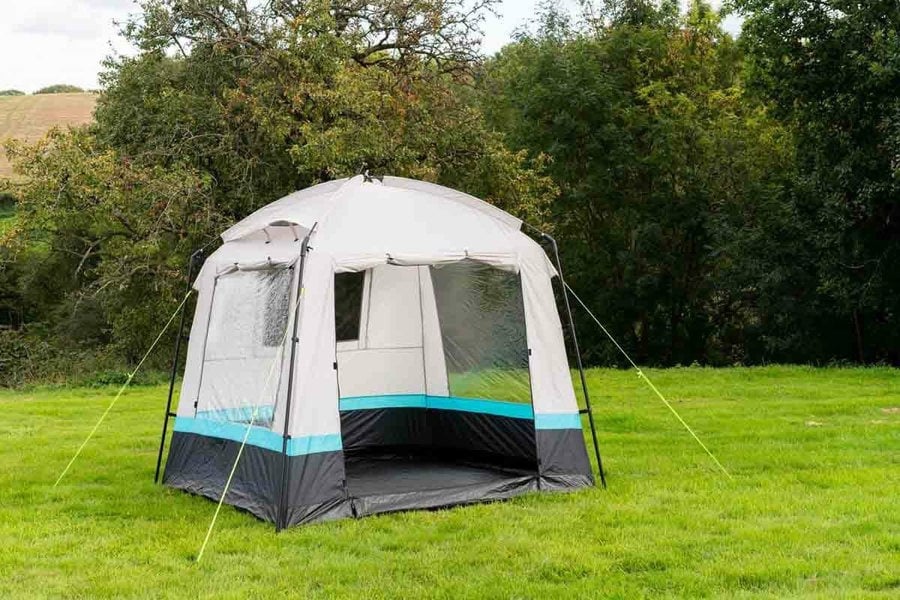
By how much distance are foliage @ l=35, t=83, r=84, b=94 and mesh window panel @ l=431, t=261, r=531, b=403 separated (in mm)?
31325

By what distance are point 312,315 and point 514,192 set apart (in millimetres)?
11510

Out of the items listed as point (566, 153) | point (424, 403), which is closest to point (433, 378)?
point (424, 403)

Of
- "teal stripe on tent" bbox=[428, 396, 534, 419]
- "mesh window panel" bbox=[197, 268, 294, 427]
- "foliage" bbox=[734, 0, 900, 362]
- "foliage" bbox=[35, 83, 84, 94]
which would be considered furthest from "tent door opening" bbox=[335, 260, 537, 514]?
"foliage" bbox=[35, 83, 84, 94]

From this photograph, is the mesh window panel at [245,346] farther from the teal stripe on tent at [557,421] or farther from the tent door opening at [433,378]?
the teal stripe on tent at [557,421]

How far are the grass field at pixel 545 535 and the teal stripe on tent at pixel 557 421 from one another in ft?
1.71

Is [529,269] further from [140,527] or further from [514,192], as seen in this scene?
[514,192]

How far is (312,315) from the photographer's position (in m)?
6.62

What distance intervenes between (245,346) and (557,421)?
2339 millimetres

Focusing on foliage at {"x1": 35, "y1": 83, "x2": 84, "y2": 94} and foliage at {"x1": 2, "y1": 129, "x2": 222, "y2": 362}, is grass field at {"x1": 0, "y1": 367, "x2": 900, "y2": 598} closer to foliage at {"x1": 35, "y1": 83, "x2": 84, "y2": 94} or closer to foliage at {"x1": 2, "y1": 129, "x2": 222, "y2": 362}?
foliage at {"x1": 2, "y1": 129, "x2": 222, "y2": 362}

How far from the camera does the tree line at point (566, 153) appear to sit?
1488cm

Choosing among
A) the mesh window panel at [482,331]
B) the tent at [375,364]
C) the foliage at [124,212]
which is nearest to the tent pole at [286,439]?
the tent at [375,364]

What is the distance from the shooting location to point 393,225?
284 inches

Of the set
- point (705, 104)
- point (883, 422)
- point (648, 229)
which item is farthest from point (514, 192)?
point (883, 422)

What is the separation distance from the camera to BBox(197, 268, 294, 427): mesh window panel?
6941 mm
